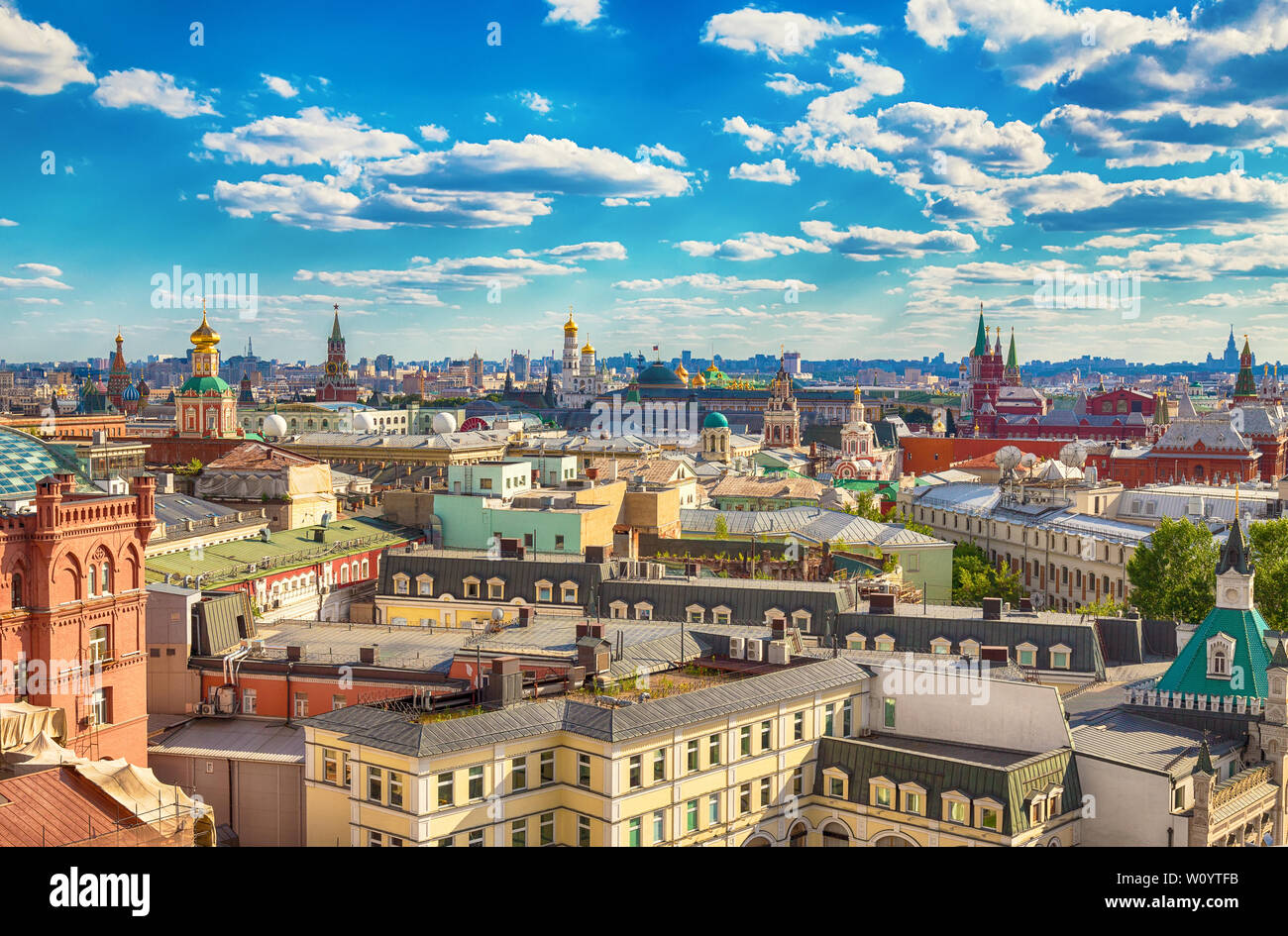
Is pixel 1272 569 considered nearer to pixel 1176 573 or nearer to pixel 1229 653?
pixel 1176 573

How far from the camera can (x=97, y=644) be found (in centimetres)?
3734

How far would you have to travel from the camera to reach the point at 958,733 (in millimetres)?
37625

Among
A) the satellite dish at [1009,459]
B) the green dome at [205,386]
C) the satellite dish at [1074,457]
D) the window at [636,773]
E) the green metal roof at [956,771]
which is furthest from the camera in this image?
the satellite dish at [1074,457]

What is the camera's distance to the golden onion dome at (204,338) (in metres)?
116

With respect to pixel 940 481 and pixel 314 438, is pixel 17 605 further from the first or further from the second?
pixel 940 481

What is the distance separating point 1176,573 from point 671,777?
38.1m

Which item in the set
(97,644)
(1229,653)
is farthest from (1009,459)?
(97,644)

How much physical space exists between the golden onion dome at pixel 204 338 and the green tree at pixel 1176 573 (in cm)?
8193

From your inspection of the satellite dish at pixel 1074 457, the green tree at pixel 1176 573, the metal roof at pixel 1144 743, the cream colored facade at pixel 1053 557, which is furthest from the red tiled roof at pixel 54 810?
the satellite dish at pixel 1074 457

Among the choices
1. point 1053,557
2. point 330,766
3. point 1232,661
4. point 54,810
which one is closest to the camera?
point 54,810

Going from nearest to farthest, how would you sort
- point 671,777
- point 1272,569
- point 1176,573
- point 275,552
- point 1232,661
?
point 671,777
point 1232,661
point 1272,569
point 1176,573
point 275,552

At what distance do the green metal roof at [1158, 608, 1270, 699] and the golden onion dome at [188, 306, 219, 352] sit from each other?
308ft

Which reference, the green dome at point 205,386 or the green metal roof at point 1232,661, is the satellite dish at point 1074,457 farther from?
the green metal roof at point 1232,661
